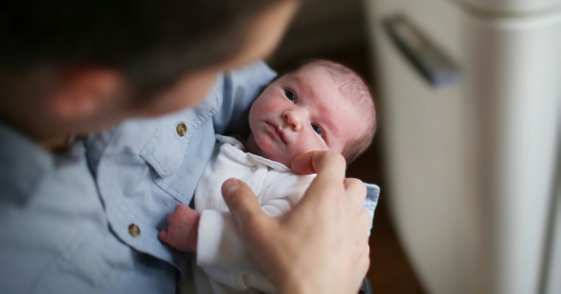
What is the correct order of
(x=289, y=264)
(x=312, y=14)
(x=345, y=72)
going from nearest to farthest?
(x=289, y=264) → (x=345, y=72) → (x=312, y=14)

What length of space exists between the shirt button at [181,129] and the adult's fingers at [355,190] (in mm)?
162

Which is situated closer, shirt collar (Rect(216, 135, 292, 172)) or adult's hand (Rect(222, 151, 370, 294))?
adult's hand (Rect(222, 151, 370, 294))

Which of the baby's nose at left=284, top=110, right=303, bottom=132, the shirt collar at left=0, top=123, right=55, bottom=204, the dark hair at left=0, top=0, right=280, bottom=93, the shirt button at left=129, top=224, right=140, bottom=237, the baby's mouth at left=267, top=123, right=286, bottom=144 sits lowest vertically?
the shirt button at left=129, top=224, right=140, bottom=237

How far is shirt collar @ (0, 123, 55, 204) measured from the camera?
260 millimetres

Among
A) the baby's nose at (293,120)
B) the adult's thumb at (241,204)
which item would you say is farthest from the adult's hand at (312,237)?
the baby's nose at (293,120)

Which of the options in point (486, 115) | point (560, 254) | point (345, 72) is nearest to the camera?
point (345, 72)

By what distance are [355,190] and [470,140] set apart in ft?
1.30

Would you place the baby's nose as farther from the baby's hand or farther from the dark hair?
the dark hair

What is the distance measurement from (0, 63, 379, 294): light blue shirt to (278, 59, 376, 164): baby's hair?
11cm

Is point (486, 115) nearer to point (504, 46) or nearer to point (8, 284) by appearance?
point (504, 46)

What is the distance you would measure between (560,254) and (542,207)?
12 centimetres

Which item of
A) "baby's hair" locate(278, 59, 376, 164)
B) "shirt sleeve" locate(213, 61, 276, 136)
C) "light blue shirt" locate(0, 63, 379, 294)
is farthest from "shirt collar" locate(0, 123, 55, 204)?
"baby's hair" locate(278, 59, 376, 164)

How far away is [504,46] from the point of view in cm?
62

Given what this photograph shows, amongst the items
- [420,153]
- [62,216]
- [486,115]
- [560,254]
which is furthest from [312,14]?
[62,216]
